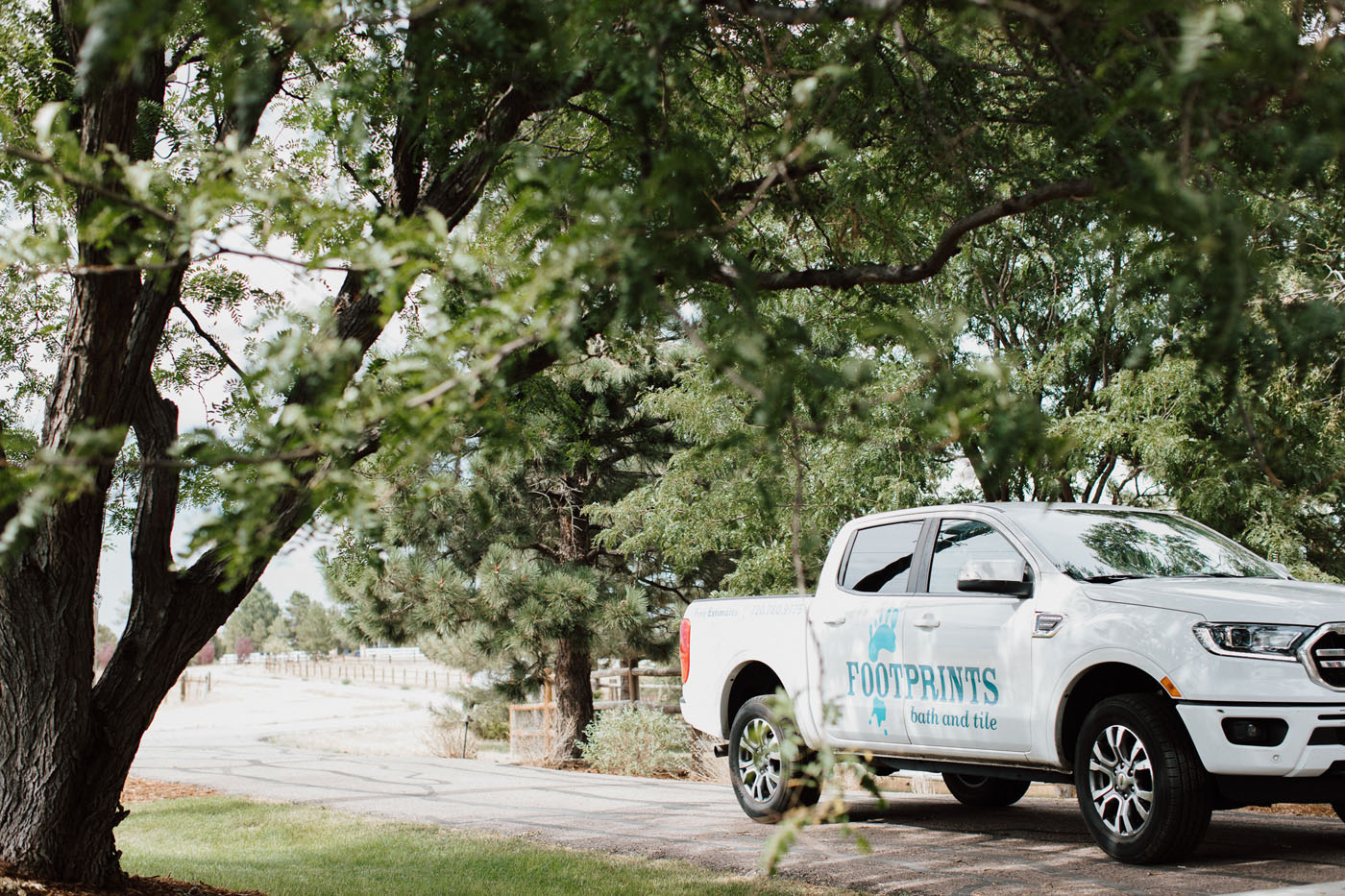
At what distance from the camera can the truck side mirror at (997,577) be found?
7.28 metres

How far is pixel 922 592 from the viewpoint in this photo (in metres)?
8.05

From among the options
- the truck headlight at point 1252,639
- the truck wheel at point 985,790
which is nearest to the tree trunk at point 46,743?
the truck headlight at point 1252,639

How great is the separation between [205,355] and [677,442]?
489 inches

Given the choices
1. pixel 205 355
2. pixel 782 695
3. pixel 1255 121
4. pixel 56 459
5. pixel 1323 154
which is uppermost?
pixel 205 355

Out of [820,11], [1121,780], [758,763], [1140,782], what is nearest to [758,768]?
[758,763]

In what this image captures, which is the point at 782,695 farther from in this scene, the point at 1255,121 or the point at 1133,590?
the point at 1133,590

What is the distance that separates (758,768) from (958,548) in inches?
97.2

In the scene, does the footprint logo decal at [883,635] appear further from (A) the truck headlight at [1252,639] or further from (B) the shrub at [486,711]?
(B) the shrub at [486,711]

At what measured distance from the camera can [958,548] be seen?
26.4ft

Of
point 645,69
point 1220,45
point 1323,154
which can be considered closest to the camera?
point 1323,154

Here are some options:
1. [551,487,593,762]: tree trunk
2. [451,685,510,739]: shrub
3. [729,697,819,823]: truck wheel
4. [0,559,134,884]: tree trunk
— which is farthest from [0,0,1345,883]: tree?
[451,685,510,739]: shrub

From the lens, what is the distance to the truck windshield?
7.28 m

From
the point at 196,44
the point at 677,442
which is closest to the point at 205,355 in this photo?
the point at 196,44

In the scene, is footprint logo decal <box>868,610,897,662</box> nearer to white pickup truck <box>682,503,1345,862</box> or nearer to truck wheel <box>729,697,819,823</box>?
white pickup truck <box>682,503,1345,862</box>
